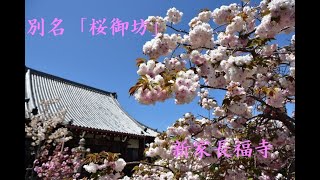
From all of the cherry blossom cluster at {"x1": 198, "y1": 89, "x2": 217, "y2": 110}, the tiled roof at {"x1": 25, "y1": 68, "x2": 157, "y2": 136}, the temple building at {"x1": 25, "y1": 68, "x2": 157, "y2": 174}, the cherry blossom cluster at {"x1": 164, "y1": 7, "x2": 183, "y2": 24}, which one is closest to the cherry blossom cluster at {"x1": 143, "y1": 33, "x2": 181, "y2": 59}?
the cherry blossom cluster at {"x1": 164, "y1": 7, "x2": 183, "y2": 24}

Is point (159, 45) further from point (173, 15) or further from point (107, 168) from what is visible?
point (107, 168)

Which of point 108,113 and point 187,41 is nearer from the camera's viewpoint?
point 187,41

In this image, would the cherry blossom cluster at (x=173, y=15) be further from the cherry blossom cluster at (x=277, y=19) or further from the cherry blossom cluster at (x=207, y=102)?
the cherry blossom cluster at (x=277, y=19)

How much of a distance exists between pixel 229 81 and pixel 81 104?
Result: 975 centimetres

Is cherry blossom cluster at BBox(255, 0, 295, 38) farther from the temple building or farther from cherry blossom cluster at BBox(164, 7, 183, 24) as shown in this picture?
the temple building

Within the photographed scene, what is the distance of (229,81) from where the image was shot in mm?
2355

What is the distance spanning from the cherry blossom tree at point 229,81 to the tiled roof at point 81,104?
20.4ft

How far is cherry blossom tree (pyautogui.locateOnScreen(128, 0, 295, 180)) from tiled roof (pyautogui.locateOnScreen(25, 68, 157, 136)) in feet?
20.4

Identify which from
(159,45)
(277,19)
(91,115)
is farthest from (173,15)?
(91,115)

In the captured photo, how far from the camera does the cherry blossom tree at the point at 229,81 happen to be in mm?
2195
